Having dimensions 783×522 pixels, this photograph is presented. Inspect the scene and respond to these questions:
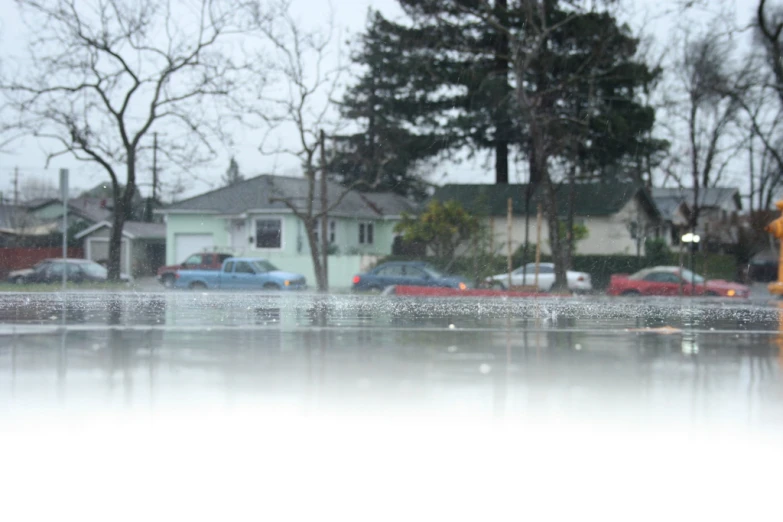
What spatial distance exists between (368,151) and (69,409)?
24028 millimetres

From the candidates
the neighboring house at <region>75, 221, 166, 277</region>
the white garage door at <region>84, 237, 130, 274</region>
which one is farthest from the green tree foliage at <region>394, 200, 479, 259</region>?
the white garage door at <region>84, 237, 130, 274</region>

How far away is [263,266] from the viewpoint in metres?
20.1

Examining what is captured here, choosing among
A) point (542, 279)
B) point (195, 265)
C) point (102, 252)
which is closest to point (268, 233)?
point (195, 265)

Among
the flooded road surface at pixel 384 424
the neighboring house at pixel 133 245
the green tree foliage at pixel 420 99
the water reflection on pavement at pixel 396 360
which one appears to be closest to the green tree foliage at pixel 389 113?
the green tree foliage at pixel 420 99

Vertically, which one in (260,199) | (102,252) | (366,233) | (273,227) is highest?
(260,199)

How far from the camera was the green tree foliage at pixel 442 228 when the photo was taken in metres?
22.3

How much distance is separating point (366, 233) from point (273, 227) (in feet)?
10.2

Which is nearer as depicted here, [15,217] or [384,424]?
[384,424]

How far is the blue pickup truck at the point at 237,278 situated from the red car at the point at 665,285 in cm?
813

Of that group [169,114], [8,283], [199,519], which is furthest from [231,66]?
[199,519]

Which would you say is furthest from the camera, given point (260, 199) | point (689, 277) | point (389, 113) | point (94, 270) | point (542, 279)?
point (389, 113)

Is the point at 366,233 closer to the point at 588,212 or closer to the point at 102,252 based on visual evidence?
the point at 588,212

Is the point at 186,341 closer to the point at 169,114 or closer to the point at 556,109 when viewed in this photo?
the point at 169,114

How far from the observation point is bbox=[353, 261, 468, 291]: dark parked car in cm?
1897
